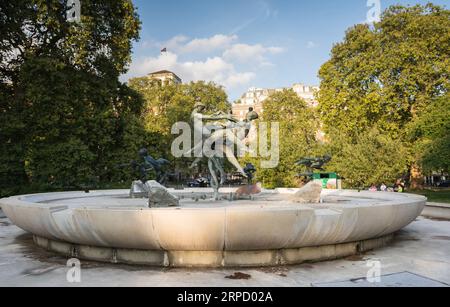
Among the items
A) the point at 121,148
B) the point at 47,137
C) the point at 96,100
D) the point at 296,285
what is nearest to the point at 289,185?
the point at 121,148

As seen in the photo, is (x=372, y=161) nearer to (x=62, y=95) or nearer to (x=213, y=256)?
(x=62, y=95)

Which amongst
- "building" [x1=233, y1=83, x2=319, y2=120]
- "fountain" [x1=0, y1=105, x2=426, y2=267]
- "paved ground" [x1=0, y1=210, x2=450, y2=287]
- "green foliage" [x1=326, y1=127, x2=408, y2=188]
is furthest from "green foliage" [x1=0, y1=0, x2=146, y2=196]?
"building" [x1=233, y1=83, x2=319, y2=120]

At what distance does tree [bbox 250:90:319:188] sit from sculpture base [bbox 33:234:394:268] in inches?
954

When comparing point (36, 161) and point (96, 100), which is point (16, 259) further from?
point (96, 100)

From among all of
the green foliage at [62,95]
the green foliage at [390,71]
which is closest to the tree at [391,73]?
the green foliage at [390,71]

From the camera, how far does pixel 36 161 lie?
2273 cm

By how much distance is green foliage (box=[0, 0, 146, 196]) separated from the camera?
2159cm

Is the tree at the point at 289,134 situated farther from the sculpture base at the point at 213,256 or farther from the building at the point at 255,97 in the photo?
the building at the point at 255,97

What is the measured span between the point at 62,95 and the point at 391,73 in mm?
28349

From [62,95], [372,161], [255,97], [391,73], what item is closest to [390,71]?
[391,73]

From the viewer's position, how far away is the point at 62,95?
895 inches

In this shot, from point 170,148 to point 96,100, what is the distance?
81.1 ft

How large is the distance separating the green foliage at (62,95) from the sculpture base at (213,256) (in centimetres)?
1692

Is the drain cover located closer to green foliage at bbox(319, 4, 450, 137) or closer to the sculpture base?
the sculpture base
